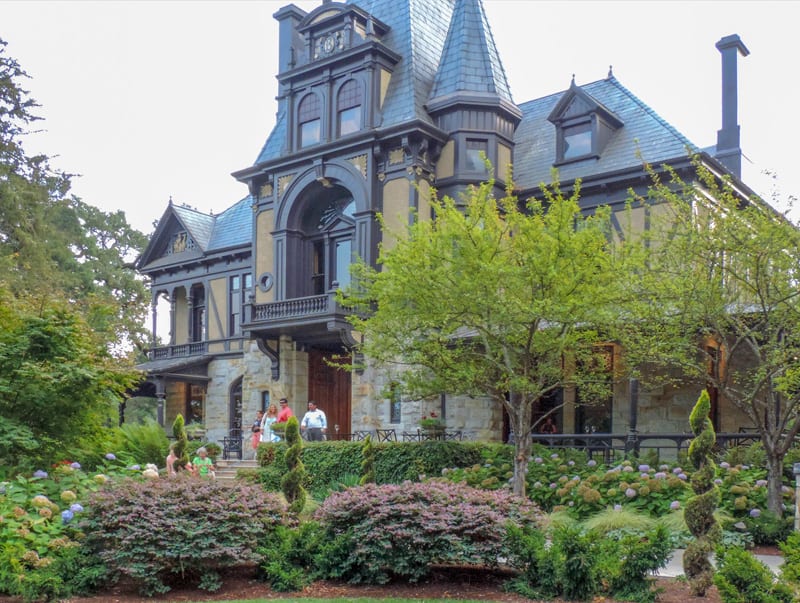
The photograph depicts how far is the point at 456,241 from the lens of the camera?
47.4ft

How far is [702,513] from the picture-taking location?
8.10 meters

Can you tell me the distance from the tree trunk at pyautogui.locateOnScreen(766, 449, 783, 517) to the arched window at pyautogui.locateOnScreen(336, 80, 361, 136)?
51.7ft

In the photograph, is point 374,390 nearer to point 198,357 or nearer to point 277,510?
point 198,357

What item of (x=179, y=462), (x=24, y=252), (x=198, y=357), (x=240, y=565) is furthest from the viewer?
(x=198, y=357)

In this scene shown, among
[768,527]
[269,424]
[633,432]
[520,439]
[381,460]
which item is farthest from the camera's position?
[269,424]

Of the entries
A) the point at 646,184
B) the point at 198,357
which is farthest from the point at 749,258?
the point at 198,357

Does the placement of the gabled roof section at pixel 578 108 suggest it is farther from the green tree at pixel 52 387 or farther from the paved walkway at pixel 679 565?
the green tree at pixel 52 387

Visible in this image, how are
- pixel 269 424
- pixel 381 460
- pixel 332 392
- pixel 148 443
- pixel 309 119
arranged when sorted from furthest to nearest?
pixel 332 392
pixel 309 119
pixel 269 424
pixel 381 460
pixel 148 443

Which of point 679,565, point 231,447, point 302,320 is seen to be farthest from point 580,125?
point 679,565

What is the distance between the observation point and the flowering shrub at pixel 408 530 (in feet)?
27.7

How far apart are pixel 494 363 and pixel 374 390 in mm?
8882

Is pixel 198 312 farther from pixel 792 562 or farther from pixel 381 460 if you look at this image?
pixel 792 562

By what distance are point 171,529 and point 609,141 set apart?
18.1 meters

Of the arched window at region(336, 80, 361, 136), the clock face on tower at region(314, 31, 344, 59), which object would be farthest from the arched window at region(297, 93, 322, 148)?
the clock face on tower at region(314, 31, 344, 59)
